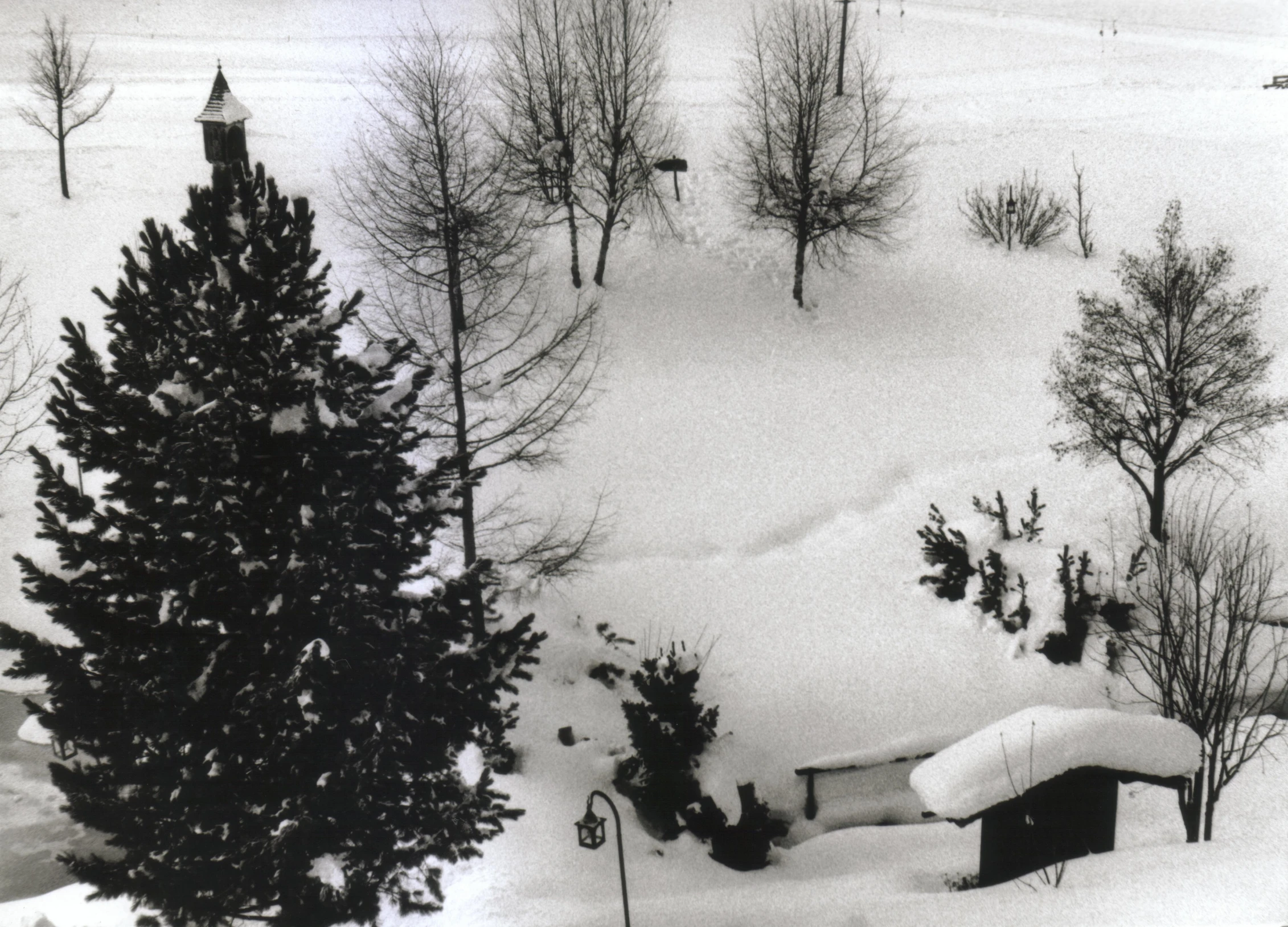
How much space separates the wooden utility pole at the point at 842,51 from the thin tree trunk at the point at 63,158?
44.0 ft

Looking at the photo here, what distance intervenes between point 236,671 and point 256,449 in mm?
1499

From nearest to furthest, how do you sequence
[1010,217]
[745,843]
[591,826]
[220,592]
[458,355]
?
1. [220,592]
2. [591,826]
3. [745,843]
4. [458,355]
5. [1010,217]

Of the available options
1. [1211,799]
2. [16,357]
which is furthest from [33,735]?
[1211,799]

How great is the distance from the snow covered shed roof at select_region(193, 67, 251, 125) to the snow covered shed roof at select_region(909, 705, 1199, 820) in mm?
9322

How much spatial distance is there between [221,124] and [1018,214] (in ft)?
56.8

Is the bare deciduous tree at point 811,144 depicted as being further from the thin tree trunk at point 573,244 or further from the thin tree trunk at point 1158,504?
the thin tree trunk at point 1158,504

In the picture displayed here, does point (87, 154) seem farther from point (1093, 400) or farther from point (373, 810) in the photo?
point (1093, 400)

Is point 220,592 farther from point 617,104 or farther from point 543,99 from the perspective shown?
point 617,104

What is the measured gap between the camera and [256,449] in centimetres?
664

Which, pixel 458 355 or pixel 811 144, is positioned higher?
pixel 811 144

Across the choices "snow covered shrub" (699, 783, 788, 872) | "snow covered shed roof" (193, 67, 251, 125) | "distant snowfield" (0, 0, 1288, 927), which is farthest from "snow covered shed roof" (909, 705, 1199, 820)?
"snow covered shed roof" (193, 67, 251, 125)

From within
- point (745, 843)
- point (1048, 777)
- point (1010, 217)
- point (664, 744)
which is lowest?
point (745, 843)

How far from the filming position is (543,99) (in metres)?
18.2

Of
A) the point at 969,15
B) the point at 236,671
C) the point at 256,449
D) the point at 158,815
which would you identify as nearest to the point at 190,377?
the point at 256,449
